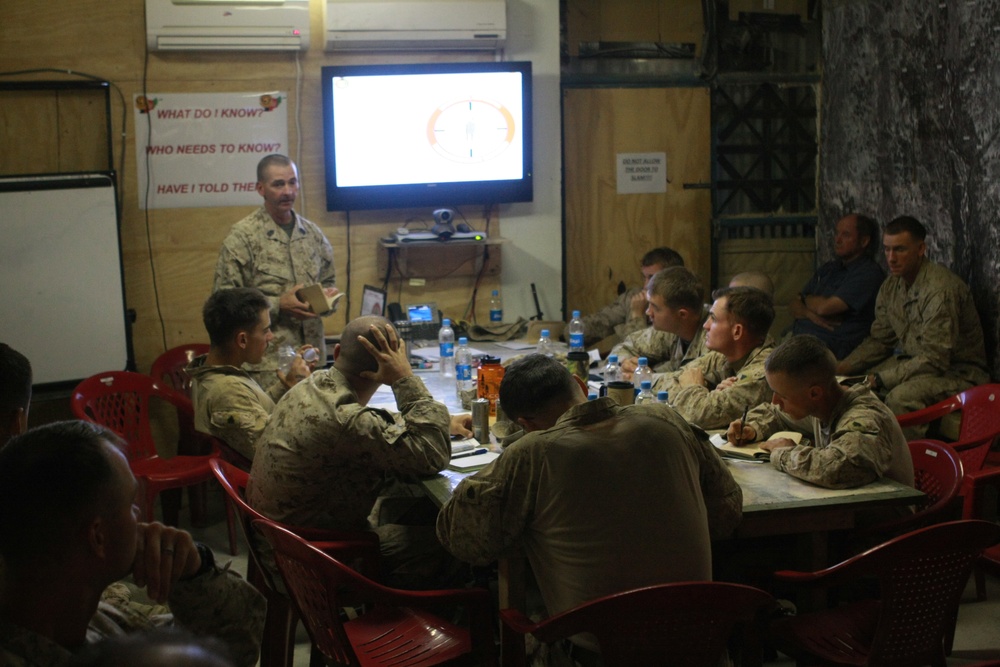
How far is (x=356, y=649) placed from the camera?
109 inches

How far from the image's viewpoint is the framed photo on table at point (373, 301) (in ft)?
21.2

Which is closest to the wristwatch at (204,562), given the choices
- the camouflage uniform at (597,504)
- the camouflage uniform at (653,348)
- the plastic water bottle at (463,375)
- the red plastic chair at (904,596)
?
the camouflage uniform at (597,504)

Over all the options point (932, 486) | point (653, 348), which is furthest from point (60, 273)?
point (932, 486)

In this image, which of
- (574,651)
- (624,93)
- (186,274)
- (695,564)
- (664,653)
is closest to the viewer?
(664,653)

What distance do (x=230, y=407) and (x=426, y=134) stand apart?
319 centimetres

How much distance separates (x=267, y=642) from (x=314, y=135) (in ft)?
13.3

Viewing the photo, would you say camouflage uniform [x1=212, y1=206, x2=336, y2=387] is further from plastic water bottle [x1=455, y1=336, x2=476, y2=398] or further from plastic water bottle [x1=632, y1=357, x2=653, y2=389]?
plastic water bottle [x1=632, y1=357, x2=653, y2=389]

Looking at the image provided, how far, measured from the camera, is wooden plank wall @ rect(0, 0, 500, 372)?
6.09 m

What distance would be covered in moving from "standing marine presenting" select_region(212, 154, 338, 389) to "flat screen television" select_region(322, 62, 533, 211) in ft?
2.40

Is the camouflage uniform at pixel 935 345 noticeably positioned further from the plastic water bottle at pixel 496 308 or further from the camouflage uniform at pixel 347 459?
the camouflage uniform at pixel 347 459

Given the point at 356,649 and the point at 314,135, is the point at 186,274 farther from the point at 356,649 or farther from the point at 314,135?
the point at 356,649

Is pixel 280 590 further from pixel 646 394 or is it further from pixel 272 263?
pixel 272 263

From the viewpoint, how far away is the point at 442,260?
6941 millimetres

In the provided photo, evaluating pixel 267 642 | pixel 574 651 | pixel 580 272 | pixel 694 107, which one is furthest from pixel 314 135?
pixel 574 651
